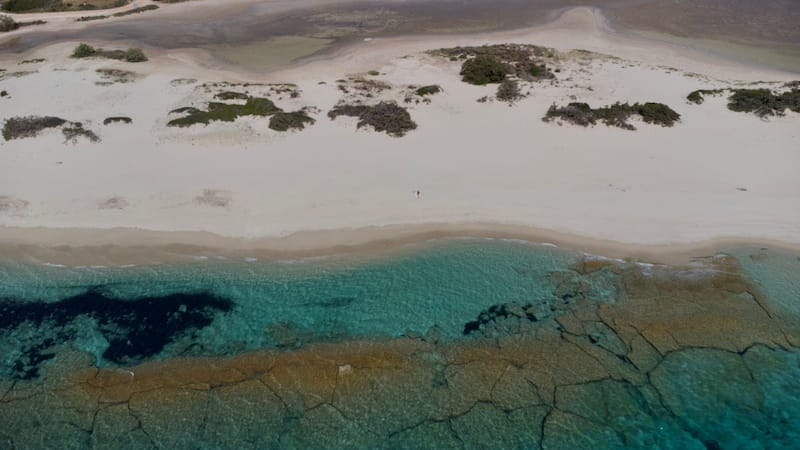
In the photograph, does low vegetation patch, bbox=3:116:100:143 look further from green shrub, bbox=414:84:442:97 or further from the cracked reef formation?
green shrub, bbox=414:84:442:97

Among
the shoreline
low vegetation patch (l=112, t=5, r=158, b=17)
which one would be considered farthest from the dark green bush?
the shoreline

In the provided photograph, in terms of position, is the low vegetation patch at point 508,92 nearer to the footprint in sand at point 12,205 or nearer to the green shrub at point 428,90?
the green shrub at point 428,90

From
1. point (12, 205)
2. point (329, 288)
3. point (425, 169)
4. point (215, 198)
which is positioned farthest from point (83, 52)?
point (329, 288)

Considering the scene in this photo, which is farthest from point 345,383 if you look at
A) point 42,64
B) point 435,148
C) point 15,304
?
point 42,64

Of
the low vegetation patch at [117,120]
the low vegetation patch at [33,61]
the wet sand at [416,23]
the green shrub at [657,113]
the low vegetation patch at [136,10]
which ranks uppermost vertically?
the low vegetation patch at [136,10]

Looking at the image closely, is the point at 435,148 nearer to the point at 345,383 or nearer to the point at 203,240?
the point at 203,240

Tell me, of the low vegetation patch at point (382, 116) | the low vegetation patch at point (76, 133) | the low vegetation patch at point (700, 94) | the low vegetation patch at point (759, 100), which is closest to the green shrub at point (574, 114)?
the low vegetation patch at point (700, 94)
